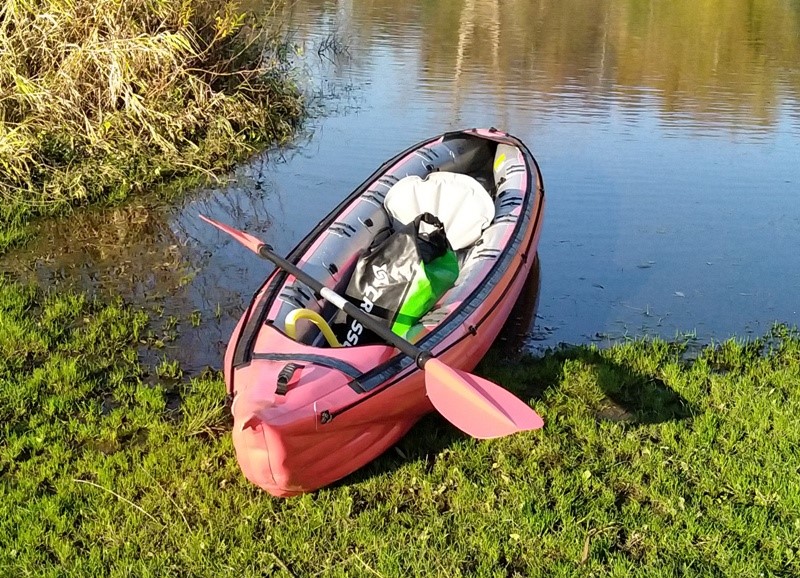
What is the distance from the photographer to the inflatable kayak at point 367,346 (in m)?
3.12

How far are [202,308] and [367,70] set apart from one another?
8.10 metres

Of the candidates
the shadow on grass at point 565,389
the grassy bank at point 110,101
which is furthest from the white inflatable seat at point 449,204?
the grassy bank at point 110,101

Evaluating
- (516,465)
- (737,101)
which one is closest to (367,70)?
(737,101)

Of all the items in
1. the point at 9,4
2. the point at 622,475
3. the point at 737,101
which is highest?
the point at 9,4

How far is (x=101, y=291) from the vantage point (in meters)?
5.16

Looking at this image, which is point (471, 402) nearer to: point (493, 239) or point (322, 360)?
point (322, 360)

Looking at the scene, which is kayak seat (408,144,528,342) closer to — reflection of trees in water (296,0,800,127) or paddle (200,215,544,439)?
paddle (200,215,544,439)

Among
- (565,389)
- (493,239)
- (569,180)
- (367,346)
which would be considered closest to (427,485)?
(367,346)

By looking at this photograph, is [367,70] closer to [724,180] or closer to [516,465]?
[724,180]

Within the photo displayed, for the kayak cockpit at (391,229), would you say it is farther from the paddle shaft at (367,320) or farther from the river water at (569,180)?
the river water at (569,180)

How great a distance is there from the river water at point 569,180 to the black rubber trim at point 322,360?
1.09m

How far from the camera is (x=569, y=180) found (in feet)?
25.9

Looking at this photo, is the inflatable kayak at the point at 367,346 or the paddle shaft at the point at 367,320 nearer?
the inflatable kayak at the point at 367,346

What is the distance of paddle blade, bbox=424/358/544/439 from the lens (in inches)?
119
